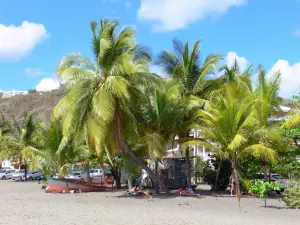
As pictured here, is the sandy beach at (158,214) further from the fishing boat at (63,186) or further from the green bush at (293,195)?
the fishing boat at (63,186)

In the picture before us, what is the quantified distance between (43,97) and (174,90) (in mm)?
97305

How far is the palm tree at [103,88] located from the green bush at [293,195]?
8683 millimetres

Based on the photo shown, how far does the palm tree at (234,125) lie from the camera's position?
63.2 feet

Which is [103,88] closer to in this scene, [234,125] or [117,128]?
[117,128]

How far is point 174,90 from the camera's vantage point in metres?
22.7

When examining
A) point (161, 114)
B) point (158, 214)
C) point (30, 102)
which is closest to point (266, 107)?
point (161, 114)

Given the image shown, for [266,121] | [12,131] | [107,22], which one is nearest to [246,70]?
[266,121]

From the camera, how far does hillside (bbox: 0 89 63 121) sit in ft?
341

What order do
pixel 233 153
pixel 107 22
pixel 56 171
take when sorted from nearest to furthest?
pixel 233 153 → pixel 107 22 → pixel 56 171

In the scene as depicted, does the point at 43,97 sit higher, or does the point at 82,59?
the point at 43,97

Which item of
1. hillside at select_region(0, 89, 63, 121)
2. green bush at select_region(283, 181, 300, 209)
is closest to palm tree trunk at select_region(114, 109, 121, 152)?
green bush at select_region(283, 181, 300, 209)

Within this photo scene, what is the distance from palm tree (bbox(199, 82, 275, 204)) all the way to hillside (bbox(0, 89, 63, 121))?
8489 centimetres

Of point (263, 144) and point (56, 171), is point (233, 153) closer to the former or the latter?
point (263, 144)

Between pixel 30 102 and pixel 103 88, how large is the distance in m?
97.5
